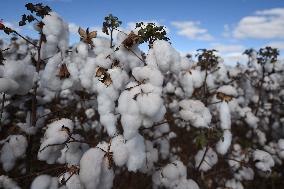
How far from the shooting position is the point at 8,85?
6.43 feet

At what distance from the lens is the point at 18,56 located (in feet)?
26.4

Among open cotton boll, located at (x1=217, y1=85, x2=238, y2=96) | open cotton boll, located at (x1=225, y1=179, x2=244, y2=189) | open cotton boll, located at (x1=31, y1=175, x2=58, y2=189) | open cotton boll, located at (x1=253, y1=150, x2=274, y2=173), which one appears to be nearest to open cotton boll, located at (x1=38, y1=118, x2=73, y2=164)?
open cotton boll, located at (x1=31, y1=175, x2=58, y2=189)

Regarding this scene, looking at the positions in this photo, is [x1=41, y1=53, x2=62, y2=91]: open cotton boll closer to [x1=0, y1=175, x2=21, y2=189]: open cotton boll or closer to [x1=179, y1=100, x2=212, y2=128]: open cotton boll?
[x1=0, y1=175, x2=21, y2=189]: open cotton boll

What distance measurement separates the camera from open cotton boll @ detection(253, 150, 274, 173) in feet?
14.6

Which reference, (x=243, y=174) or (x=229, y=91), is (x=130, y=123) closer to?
(x=229, y=91)

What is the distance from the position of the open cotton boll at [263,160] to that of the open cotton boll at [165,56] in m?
2.92

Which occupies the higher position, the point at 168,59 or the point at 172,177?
the point at 168,59

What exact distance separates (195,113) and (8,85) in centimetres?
141

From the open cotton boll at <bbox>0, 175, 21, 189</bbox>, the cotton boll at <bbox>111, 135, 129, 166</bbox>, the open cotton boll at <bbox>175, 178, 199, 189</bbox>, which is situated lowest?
the open cotton boll at <bbox>175, 178, 199, 189</bbox>

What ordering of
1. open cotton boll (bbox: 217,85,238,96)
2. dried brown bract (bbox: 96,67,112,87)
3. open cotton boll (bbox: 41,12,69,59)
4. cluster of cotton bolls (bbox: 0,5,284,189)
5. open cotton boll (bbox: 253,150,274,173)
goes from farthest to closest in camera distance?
open cotton boll (bbox: 253,150,274,173) < open cotton boll (bbox: 217,85,238,96) < open cotton boll (bbox: 41,12,69,59) < dried brown bract (bbox: 96,67,112,87) < cluster of cotton bolls (bbox: 0,5,284,189)

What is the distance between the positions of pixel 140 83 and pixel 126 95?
0.60 feet

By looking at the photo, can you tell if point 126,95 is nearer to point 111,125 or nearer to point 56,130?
point 111,125

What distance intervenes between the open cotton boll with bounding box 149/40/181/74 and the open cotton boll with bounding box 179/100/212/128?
665mm

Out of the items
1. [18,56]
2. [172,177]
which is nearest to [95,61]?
[172,177]
